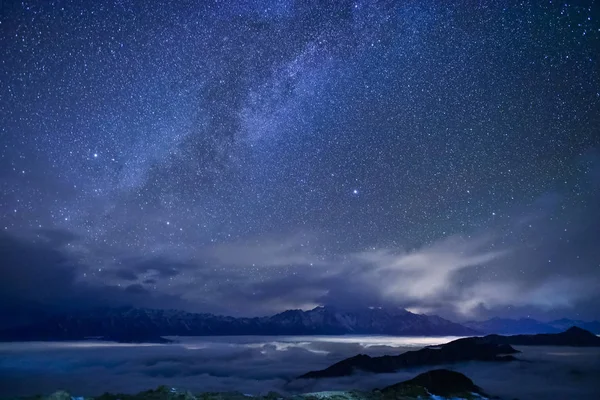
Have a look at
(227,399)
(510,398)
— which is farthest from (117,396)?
(510,398)

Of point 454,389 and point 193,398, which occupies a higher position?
point 193,398

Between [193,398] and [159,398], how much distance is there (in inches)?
224

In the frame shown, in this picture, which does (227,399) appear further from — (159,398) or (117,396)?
(117,396)

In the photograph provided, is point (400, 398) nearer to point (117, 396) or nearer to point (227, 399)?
point (227, 399)

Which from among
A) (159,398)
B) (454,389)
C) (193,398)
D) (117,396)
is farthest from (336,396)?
(454,389)

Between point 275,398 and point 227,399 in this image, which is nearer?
point 227,399

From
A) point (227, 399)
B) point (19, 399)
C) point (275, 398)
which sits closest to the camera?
point (19, 399)

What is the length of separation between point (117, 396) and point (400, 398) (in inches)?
2164

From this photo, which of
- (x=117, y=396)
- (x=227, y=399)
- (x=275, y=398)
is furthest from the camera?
(x=275, y=398)

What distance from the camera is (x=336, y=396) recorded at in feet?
241

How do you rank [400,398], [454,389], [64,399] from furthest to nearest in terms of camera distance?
[454,389], [400,398], [64,399]

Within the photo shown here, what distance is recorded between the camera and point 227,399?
222 ft

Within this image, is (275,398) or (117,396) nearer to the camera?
(117,396)

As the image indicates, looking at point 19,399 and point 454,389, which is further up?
Result: point 19,399
